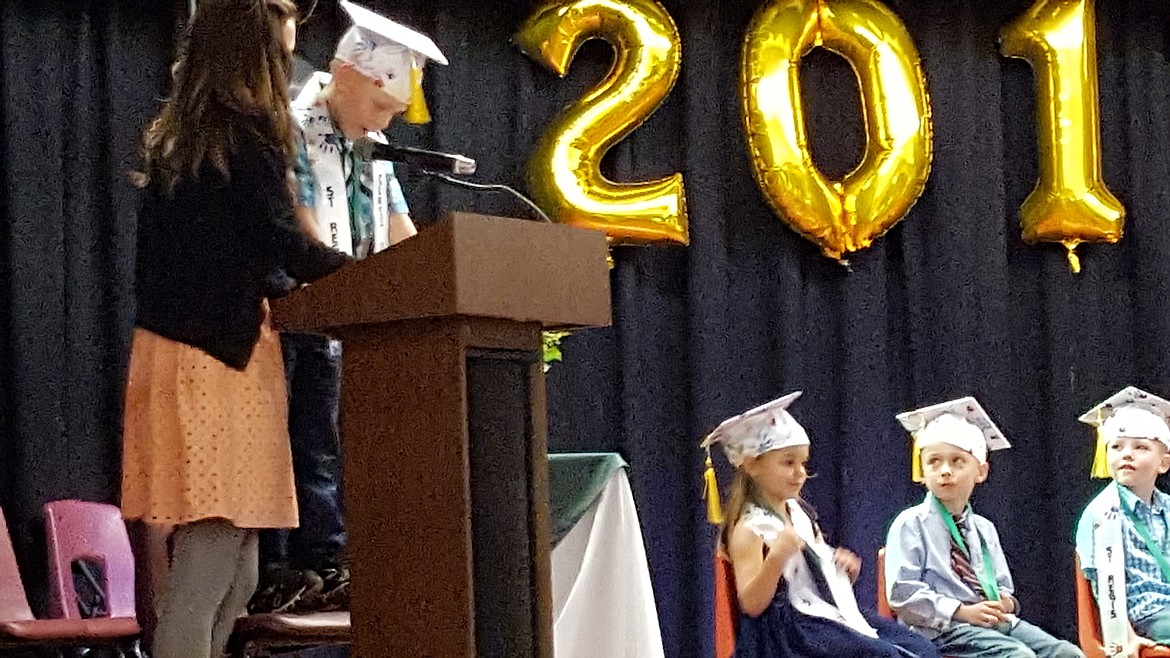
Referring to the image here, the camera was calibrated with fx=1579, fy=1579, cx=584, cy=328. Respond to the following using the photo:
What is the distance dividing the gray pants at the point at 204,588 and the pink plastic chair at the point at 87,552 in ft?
5.01

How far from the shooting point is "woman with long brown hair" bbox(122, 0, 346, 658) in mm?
2197

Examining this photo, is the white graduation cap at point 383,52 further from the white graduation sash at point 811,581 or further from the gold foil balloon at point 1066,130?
the gold foil balloon at point 1066,130

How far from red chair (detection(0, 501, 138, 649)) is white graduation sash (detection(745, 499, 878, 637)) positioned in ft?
4.72

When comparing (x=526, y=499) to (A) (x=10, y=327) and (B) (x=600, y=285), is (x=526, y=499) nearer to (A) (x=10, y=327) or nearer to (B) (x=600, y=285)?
(B) (x=600, y=285)

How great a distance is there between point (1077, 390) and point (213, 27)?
3727 millimetres

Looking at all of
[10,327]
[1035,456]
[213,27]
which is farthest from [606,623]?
[1035,456]

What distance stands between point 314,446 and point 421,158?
1.91 ft

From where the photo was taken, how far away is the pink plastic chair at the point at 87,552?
12.3ft

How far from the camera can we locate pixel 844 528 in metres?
5.03

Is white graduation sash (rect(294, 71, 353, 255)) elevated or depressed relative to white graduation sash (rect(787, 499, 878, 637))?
elevated

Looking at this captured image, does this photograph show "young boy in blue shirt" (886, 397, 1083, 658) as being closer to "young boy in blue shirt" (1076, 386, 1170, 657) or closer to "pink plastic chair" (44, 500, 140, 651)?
"young boy in blue shirt" (1076, 386, 1170, 657)

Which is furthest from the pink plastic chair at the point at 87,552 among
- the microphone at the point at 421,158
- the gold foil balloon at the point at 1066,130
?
the gold foil balloon at the point at 1066,130

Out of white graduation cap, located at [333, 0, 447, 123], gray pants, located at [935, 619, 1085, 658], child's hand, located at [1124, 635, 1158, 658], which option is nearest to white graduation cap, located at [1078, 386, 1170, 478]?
child's hand, located at [1124, 635, 1158, 658]

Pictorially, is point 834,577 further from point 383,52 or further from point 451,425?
point 451,425
